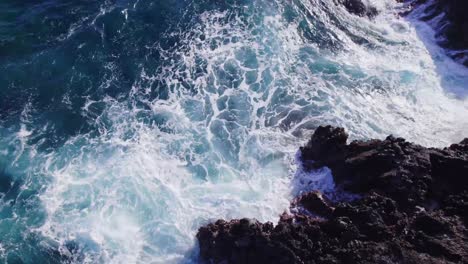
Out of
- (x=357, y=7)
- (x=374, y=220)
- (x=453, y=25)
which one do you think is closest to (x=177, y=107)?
(x=374, y=220)

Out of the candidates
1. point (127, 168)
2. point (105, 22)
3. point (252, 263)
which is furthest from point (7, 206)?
point (105, 22)

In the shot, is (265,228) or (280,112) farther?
(280,112)

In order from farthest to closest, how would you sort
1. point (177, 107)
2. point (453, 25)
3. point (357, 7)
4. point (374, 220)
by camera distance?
1. point (357, 7)
2. point (453, 25)
3. point (177, 107)
4. point (374, 220)

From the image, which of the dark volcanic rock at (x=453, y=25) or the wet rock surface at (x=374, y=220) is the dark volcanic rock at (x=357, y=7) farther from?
the wet rock surface at (x=374, y=220)

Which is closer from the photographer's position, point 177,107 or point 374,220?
point 374,220

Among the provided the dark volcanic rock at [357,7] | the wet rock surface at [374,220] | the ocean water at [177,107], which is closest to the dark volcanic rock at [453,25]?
the ocean water at [177,107]

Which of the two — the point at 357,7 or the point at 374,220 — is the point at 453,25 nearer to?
the point at 357,7

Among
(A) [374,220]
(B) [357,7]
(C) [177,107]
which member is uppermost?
(B) [357,7]

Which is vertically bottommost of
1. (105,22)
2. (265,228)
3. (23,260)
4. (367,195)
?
(23,260)

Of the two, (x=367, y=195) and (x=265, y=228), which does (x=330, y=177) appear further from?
(x=265, y=228)
